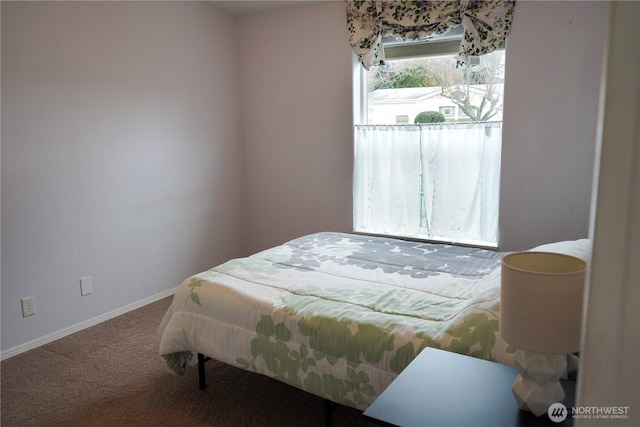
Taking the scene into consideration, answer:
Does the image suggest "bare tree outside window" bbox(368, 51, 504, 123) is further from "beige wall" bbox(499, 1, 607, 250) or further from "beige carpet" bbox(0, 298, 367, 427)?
"beige carpet" bbox(0, 298, 367, 427)

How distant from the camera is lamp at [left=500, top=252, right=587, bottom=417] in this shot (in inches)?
36.6

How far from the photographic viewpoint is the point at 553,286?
0.93 meters

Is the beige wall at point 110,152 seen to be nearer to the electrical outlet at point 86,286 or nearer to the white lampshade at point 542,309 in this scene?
the electrical outlet at point 86,286

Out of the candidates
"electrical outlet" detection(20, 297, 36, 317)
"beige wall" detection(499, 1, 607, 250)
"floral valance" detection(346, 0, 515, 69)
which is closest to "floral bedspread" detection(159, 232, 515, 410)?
"beige wall" detection(499, 1, 607, 250)

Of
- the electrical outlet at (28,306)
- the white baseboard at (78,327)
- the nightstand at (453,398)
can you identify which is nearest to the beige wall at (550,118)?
the nightstand at (453,398)

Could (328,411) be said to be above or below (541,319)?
below

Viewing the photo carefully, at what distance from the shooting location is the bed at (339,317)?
1.61 metres

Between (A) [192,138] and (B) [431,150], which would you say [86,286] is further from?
(B) [431,150]

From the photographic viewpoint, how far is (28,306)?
272 cm

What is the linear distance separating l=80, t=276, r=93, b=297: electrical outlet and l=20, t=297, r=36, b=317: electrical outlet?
31cm

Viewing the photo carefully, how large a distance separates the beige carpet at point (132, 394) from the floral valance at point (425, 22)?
254cm

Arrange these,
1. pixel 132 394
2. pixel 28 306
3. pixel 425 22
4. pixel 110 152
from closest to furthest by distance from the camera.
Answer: pixel 132 394 < pixel 28 306 < pixel 110 152 < pixel 425 22

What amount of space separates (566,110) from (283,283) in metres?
2.24

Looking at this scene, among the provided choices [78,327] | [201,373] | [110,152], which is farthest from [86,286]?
[201,373]
